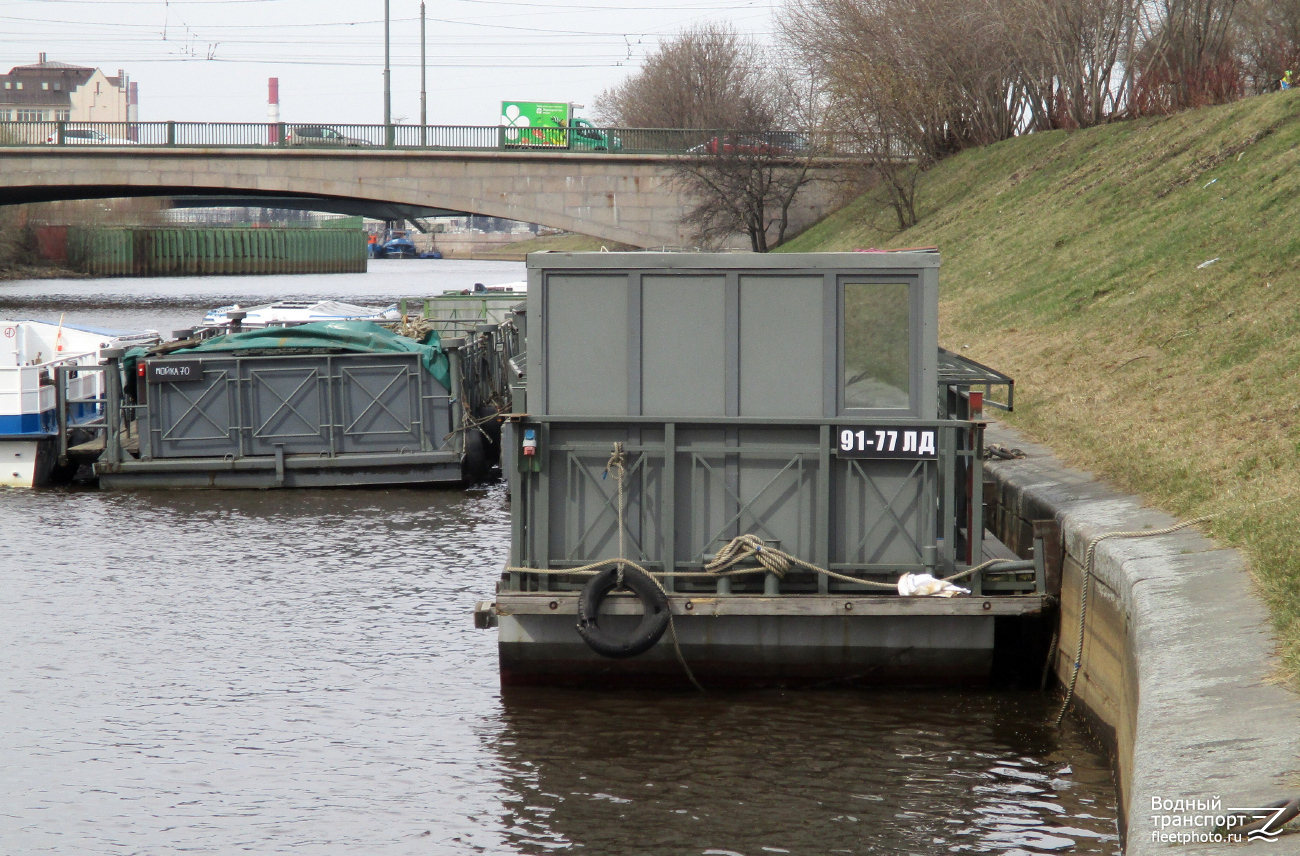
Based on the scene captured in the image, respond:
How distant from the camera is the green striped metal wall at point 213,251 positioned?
100250 millimetres

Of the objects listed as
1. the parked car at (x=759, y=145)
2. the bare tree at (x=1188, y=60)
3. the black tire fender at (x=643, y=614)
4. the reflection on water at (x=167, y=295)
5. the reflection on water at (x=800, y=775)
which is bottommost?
the reflection on water at (x=800, y=775)

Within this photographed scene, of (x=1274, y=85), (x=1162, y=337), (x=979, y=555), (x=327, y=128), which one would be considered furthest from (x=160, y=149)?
(x=979, y=555)

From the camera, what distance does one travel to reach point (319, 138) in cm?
5622

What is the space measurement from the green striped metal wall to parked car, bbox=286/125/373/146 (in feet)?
162

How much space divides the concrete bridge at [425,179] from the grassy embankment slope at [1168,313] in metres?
25.2

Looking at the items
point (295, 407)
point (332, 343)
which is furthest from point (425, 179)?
point (295, 407)

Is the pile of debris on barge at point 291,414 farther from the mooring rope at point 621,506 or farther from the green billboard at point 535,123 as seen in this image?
the green billboard at point 535,123

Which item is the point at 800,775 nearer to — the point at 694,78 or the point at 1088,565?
the point at 1088,565

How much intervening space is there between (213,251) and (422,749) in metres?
107

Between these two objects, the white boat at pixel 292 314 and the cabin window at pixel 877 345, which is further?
the white boat at pixel 292 314

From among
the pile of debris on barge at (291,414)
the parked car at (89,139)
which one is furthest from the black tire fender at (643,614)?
the parked car at (89,139)

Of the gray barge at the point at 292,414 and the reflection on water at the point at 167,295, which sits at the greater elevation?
the reflection on water at the point at 167,295

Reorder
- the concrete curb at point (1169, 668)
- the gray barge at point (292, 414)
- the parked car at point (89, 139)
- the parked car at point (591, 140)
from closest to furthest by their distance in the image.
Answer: the concrete curb at point (1169, 668) < the gray barge at point (292, 414) < the parked car at point (89, 139) < the parked car at point (591, 140)

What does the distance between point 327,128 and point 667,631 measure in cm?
5112
